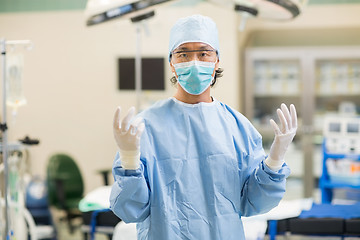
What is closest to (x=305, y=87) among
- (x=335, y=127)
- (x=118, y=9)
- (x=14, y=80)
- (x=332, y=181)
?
(x=335, y=127)

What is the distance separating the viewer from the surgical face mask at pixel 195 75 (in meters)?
1.80

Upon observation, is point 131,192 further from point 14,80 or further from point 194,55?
point 14,80

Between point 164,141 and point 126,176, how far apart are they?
0.22 meters

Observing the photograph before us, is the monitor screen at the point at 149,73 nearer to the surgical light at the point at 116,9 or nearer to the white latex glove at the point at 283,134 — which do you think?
the surgical light at the point at 116,9

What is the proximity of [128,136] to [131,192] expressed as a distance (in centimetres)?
19

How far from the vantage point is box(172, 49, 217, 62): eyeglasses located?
182cm

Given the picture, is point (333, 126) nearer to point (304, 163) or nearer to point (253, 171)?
point (304, 163)

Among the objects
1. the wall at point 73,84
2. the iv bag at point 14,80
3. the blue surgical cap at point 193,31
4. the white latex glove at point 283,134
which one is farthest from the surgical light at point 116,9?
the wall at point 73,84

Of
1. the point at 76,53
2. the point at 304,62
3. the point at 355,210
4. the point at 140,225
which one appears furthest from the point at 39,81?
the point at 140,225

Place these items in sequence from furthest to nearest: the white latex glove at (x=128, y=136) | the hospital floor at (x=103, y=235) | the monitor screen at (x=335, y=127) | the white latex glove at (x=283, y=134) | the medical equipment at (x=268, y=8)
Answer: the hospital floor at (x=103, y=235) → the monitor screen at (x=335, y=127) → the medical equipment at (x=268, y=8) → the white latex glove at (x=283, y=134) → the white latex glove at (x=128, y=136)

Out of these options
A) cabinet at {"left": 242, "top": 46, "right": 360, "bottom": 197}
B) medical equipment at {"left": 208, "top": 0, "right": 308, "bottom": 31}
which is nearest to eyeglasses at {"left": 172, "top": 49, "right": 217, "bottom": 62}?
medical equipment at {"left": 208, "top": 0, "right": 308, "bottom": 31}

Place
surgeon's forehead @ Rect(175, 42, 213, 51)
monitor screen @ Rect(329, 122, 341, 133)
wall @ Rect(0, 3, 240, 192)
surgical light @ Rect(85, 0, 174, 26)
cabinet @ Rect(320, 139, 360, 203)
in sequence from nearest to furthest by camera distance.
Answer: surgeon's forehead @ Rect(175, 42, 213, 51) → surgical light @ Rect(85, 0, 174, 26) → cabinet @ Rect(320, 139, 360, 203) → monitor screen @ Rect(329, 122, 341, 133) → wall @ Rect(0, 3, 240, 192)

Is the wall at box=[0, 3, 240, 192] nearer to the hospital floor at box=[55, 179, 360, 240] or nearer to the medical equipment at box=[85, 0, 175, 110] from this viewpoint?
the hospital floor at box=[55, 179, 360, 240]

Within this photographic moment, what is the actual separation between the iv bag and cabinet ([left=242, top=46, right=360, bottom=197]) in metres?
2.88
